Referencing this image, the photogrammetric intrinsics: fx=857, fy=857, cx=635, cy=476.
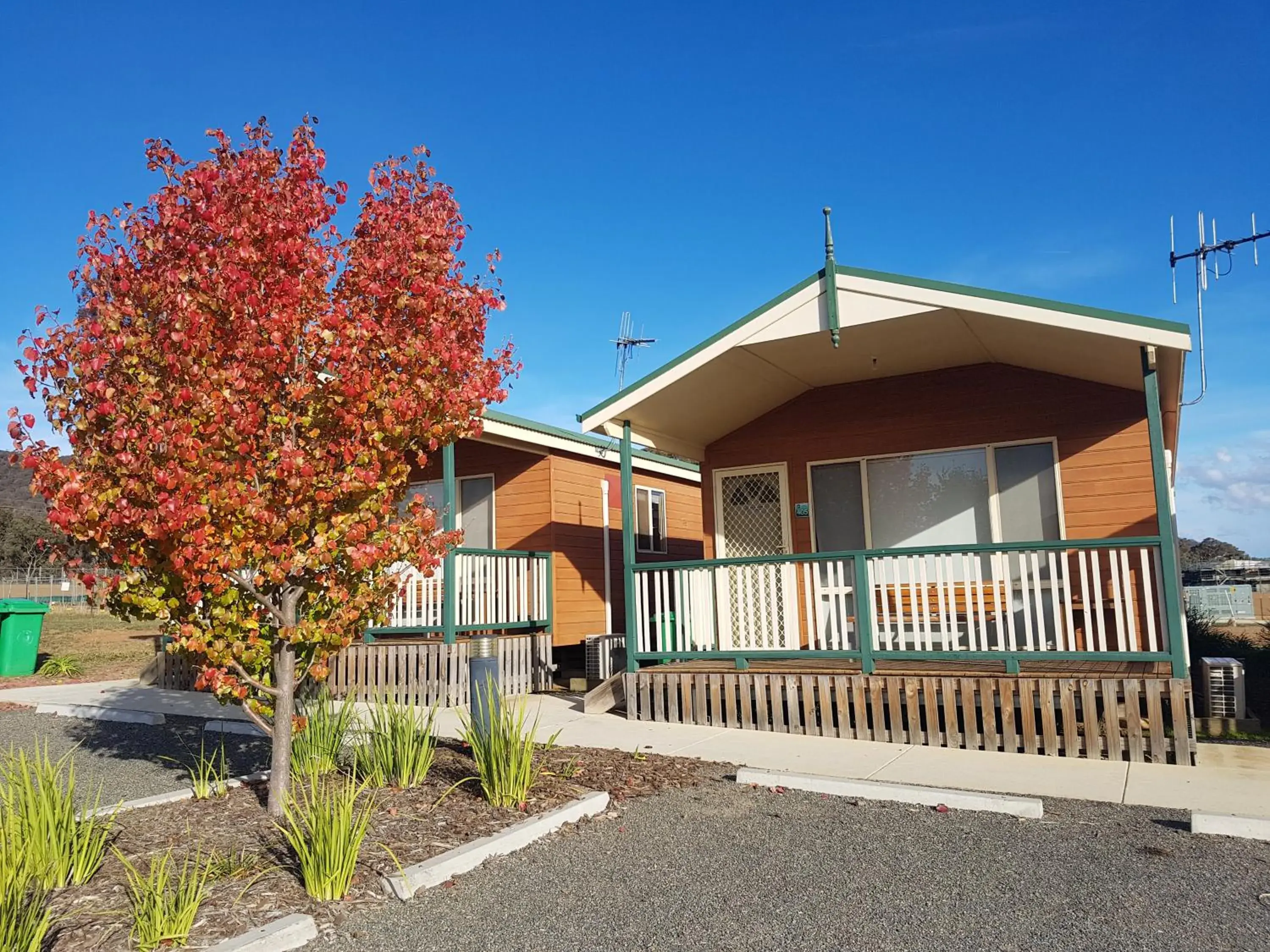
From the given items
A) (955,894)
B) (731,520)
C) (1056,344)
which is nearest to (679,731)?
(731,520)

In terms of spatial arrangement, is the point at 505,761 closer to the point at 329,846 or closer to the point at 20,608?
the point at 329,846

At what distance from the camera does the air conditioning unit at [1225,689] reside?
285 inches

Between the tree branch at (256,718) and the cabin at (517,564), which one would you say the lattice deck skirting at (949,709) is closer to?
the cabin at (517,564)

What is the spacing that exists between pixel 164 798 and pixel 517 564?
648cm

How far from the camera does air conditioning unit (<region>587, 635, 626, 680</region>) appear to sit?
11.4 metres

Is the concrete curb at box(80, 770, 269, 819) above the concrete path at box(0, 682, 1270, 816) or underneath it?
above

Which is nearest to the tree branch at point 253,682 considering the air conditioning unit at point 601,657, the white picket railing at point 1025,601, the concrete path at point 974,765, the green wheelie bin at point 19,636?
the concrete path at point 974,765

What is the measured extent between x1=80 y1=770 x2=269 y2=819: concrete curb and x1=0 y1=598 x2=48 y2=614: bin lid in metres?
9.87

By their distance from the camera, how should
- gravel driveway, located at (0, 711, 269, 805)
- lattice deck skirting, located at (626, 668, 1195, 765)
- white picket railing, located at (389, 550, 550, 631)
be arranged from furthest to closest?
white picket railing, located at (389, 550, 550, 631) < lattice deck skirting, located at (626, 668, 1195, 765) < gravel driveway, located at (0, 711, 269, 805)

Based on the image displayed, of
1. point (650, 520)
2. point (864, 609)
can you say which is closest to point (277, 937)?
point (864, 609)

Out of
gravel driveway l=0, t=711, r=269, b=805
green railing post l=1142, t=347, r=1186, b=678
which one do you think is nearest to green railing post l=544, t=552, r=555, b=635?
gravel driveway l=0, t=711, r=269, b=805

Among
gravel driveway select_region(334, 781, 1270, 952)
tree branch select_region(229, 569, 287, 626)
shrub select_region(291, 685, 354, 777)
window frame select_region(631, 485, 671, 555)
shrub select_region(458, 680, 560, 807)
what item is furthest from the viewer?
window frame select_region(631, 485, 671, 555)

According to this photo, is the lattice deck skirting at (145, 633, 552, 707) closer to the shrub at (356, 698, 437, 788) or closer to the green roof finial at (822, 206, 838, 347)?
the shrub at (356, 698, 437, 788)

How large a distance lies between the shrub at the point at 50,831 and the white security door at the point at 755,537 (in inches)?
231
